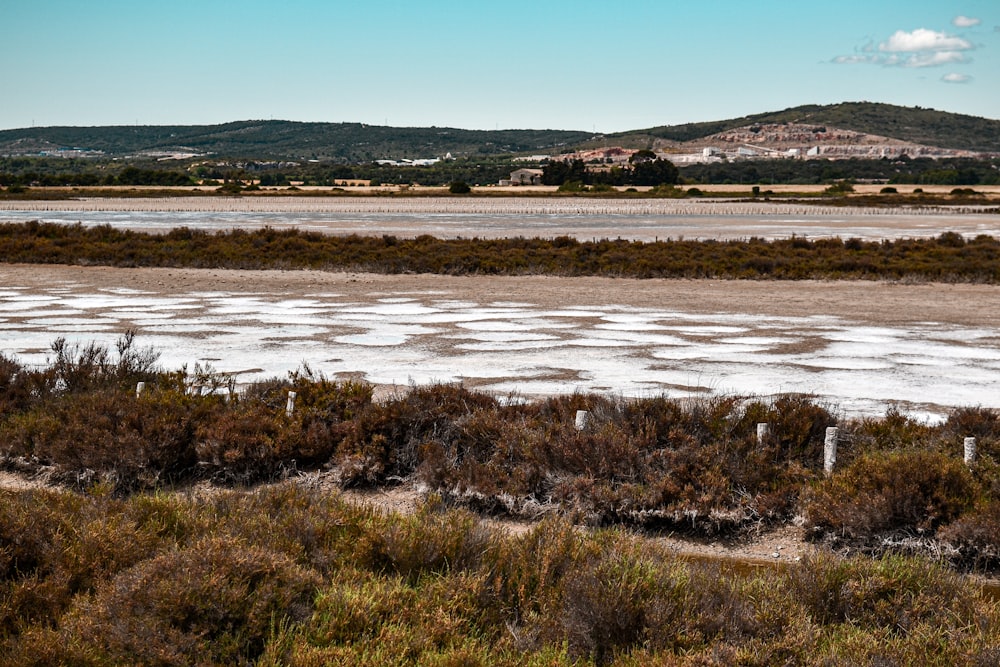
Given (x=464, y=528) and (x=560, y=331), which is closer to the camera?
(x=464, y=528)

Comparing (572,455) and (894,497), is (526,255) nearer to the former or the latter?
(572,455)

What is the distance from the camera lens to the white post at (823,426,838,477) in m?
8.45

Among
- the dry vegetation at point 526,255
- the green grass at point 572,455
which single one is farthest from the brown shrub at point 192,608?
the dry vegetation at point 526,255

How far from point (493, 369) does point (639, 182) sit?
12110 cm

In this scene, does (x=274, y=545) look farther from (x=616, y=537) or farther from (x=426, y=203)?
(x=426, y=203)

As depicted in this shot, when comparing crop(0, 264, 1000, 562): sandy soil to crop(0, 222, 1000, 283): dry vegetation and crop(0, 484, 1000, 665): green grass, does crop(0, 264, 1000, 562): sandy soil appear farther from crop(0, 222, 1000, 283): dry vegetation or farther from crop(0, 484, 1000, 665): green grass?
crop(0, 484, 1000, 665): green grass

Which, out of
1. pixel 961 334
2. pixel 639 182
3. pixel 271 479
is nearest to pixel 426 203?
pixel 639 182

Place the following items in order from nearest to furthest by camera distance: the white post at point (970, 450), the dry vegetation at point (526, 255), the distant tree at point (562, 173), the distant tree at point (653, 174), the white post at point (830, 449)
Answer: the white post at point (970, 450) → the white post at point (830, 449) → the dry vegetation at point (526, 255) → the distant tree at point (562, 173) → the distant tree at point (653, 174)

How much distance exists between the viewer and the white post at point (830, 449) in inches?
332

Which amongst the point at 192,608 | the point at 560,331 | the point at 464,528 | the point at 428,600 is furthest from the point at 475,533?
the point at 560,331

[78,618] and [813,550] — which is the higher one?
[78,618]

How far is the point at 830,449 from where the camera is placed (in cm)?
851

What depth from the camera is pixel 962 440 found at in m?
8.76

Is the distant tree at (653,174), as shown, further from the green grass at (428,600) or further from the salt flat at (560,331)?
the green grass at (428,600)
